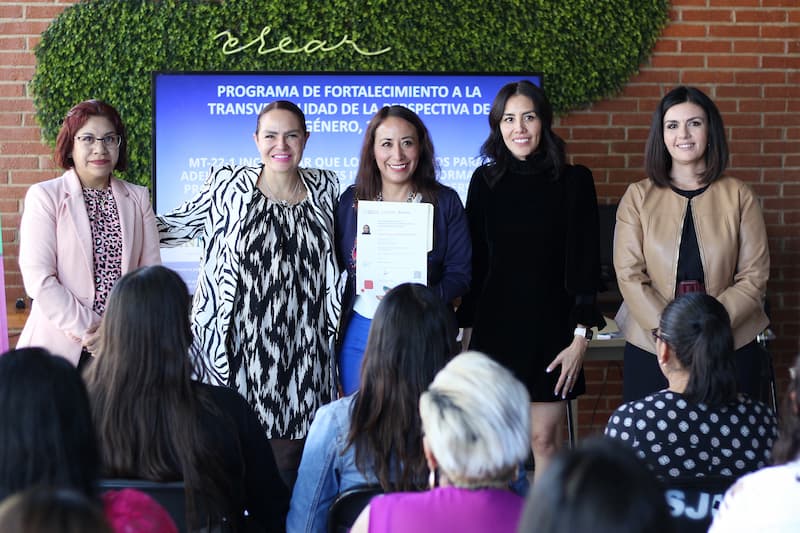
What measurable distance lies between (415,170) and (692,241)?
105cm

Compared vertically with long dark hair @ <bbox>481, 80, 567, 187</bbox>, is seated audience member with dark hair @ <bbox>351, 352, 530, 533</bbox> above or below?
below

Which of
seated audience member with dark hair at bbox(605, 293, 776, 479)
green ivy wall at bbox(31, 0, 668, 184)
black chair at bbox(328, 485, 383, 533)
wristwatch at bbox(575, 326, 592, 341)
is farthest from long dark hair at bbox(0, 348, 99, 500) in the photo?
green ivy wall at bbox(31, 0, 668, 184)

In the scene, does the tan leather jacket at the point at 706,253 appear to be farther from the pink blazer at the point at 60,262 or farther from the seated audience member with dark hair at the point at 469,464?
the seated audience member with dark hair at the point at 469,464

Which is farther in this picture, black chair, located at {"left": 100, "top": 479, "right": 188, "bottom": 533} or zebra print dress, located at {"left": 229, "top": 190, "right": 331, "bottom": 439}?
zebra print dress, located at {"left": 229, "top": 190, "right": 331, "bottom": 439}

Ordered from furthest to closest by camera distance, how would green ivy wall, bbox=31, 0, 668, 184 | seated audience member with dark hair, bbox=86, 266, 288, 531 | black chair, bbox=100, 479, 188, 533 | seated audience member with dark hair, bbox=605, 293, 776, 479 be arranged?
green ivy wall, bbox=31, 0, 668, 184
seated audience member with dark hair, bbox=605, 293, 776, 479
seated audience member with dark hair, bbox=86, 266, 288, 531
black chair, bbox=100, 479, 188, 533

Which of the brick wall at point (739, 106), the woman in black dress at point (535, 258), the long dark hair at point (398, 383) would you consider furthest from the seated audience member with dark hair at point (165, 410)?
the brick wall at point (739, 106)

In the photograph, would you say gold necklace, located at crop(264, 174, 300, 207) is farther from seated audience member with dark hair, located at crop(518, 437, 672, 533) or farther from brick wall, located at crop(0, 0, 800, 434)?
brick wall, located at crop(0, 0, 800, 434)

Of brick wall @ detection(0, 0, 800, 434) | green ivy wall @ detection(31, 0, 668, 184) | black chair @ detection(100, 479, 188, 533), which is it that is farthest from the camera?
brick wall @ detection(0, 0, 800, 434)

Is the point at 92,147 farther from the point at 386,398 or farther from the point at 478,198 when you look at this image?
the point at 386,398

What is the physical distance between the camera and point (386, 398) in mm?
2188

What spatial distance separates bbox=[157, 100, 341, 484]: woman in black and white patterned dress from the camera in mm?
3311

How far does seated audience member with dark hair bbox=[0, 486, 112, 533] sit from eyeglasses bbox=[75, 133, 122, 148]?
258 centimetres

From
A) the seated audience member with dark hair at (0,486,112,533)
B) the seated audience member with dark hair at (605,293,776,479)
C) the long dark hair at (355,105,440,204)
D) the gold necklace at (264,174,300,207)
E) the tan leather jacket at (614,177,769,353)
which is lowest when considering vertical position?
the seated audience member with dark hair at (605,293,776,479)

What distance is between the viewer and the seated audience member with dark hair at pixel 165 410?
207cm
